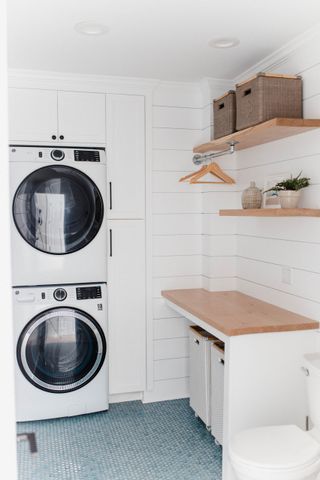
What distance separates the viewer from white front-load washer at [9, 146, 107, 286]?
3406 millimetres

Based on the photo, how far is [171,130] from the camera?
12.7 ft

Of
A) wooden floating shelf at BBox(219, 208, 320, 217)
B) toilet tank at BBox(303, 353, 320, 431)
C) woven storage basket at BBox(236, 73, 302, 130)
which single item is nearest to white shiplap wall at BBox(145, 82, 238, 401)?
wooden floating shelf at BBox(219, 208, 320, 217)

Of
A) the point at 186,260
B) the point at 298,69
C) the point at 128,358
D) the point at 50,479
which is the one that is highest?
the point at 298,69

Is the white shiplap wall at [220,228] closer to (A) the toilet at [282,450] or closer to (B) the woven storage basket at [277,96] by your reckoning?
(B) the woven storage basket at [277,96]

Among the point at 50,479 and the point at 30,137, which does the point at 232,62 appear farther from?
the point at 50,479

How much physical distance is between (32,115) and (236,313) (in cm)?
198

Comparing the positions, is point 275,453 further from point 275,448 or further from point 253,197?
point 253,197

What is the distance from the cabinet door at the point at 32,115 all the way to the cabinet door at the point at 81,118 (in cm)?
6

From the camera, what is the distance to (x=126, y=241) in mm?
3768

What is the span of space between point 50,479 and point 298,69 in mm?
2732

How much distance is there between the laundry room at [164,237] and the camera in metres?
2.63

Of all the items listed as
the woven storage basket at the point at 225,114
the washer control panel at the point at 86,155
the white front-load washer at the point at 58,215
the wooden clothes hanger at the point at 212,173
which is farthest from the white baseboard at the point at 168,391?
the woven storage basket at the point at 225,114

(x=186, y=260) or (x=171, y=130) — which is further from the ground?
(x=171, y=130)

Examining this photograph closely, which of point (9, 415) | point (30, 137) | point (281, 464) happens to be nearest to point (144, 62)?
point (30, 137)
